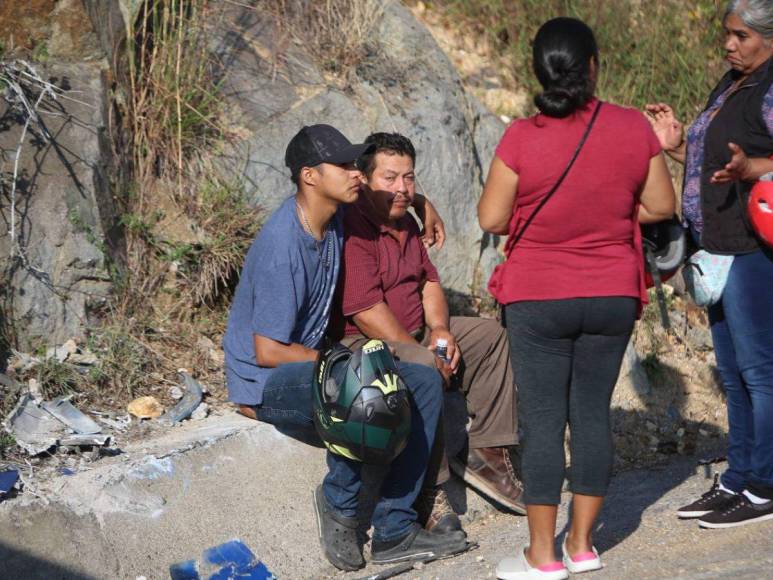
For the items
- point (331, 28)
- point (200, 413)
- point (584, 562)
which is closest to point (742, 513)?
point (584, 562)

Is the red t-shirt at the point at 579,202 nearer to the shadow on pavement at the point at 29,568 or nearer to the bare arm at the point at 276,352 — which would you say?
the bare arm at the point at 276,352

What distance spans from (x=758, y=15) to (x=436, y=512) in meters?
2.26

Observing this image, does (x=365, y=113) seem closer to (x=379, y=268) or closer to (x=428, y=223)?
(x=428, y=223)

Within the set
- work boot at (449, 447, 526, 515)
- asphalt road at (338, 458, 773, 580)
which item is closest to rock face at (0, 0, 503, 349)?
work boot at (449, 447, 526, 515)

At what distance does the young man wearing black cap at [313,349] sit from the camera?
416cm

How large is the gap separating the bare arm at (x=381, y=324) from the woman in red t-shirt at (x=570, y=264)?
0.96 m

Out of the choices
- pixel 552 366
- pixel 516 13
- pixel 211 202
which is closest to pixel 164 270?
pixel 211 202

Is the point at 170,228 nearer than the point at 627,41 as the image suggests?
Yes

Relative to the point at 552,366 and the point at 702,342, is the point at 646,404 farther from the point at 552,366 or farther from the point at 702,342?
the point at 552,366

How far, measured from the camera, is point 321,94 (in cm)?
643

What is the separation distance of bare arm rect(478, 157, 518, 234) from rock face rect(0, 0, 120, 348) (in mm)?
2395

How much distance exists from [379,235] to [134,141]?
175 centimetres

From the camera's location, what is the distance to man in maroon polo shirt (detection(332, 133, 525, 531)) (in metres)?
4.57

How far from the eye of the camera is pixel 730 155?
3.83m
